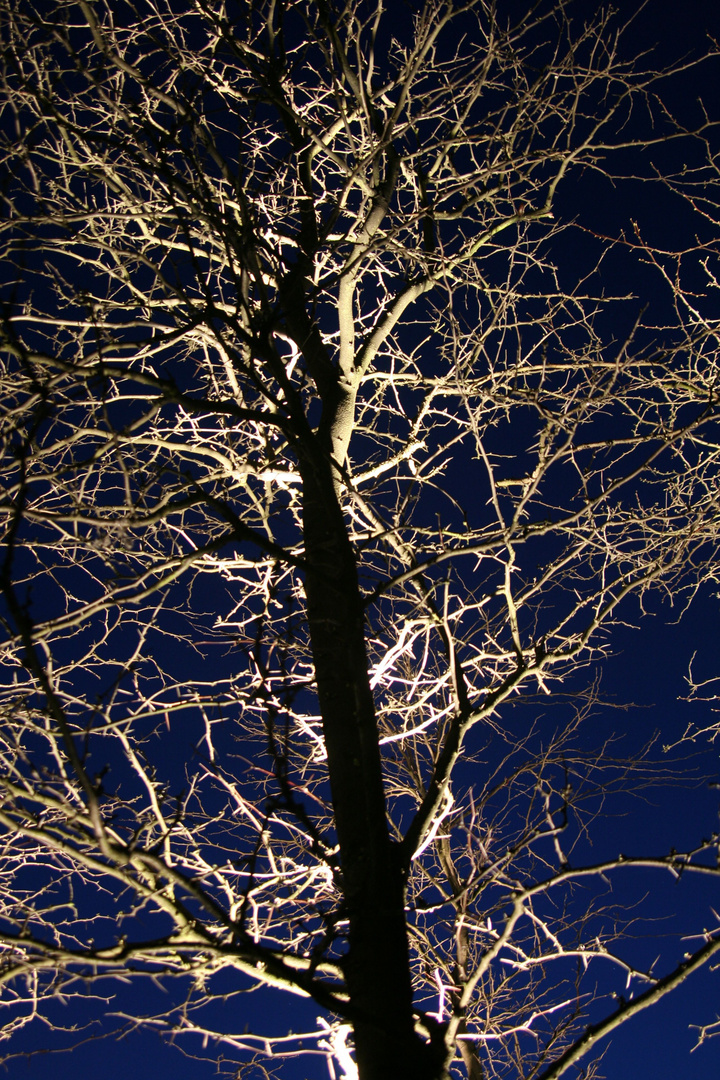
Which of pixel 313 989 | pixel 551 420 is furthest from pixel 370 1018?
pixel 551 420

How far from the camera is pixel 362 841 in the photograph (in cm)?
237

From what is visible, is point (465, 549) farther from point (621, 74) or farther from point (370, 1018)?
point (621, 74)

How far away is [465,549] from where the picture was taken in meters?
2.69

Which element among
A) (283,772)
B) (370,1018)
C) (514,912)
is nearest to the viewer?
(283,772)

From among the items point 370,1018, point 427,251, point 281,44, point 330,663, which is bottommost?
point 370,1018

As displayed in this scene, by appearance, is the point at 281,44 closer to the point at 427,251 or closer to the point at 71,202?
the point at 427,251

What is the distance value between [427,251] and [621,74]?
145 centimetres

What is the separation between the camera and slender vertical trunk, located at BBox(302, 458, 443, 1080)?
1.85m

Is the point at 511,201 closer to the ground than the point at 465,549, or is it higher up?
higher up

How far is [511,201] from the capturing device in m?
3.90

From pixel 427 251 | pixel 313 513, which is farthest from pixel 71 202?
pixel 313 513

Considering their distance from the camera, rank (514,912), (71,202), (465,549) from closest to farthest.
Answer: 1. (514,912)
2. (465,549)
3. (71,202)

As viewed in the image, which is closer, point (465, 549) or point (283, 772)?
point (283, 772)

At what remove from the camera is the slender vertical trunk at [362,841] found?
6.06ft
